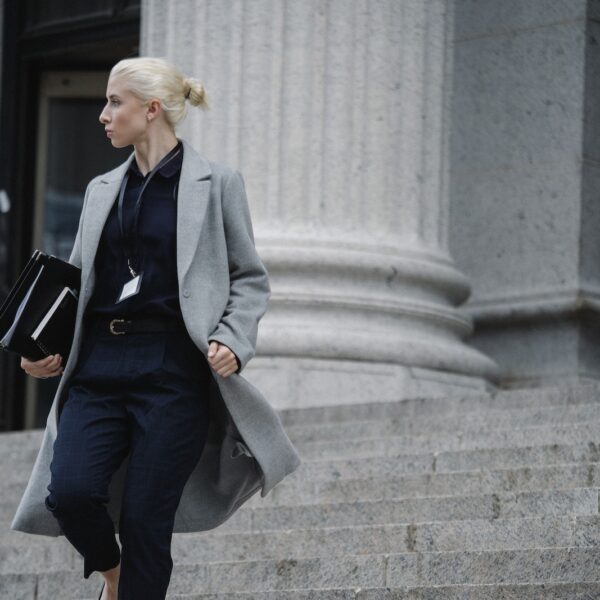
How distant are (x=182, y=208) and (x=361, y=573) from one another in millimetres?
1391

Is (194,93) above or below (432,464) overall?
above

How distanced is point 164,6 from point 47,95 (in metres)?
3.38

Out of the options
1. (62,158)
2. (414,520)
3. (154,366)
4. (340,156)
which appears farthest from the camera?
(62,158)

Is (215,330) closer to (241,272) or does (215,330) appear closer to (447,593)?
(241,272)

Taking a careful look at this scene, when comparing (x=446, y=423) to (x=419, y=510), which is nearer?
(x=419, y=510)

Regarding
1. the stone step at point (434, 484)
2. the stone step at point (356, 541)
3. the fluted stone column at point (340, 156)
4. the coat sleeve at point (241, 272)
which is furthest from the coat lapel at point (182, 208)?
the fluted stone column at point (340, 156)

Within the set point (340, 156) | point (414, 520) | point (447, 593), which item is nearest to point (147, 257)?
point (447, 593)

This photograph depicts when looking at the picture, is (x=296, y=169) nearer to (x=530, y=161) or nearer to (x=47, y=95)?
(x=530, y=161)

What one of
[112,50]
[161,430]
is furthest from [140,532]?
[112,50]

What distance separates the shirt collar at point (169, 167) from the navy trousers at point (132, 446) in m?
0.52

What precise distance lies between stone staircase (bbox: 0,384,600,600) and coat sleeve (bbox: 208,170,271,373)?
923mm

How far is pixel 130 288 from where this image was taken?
5.22m

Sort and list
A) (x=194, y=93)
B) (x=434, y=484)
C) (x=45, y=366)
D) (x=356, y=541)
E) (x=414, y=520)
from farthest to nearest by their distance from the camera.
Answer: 1. (x=434, y=484)
2. (x=414, y=520)
3. (x=356, y=541)
4. (x=194, y=93)
5. (x=45, y=366)

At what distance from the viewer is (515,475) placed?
21.8ft
